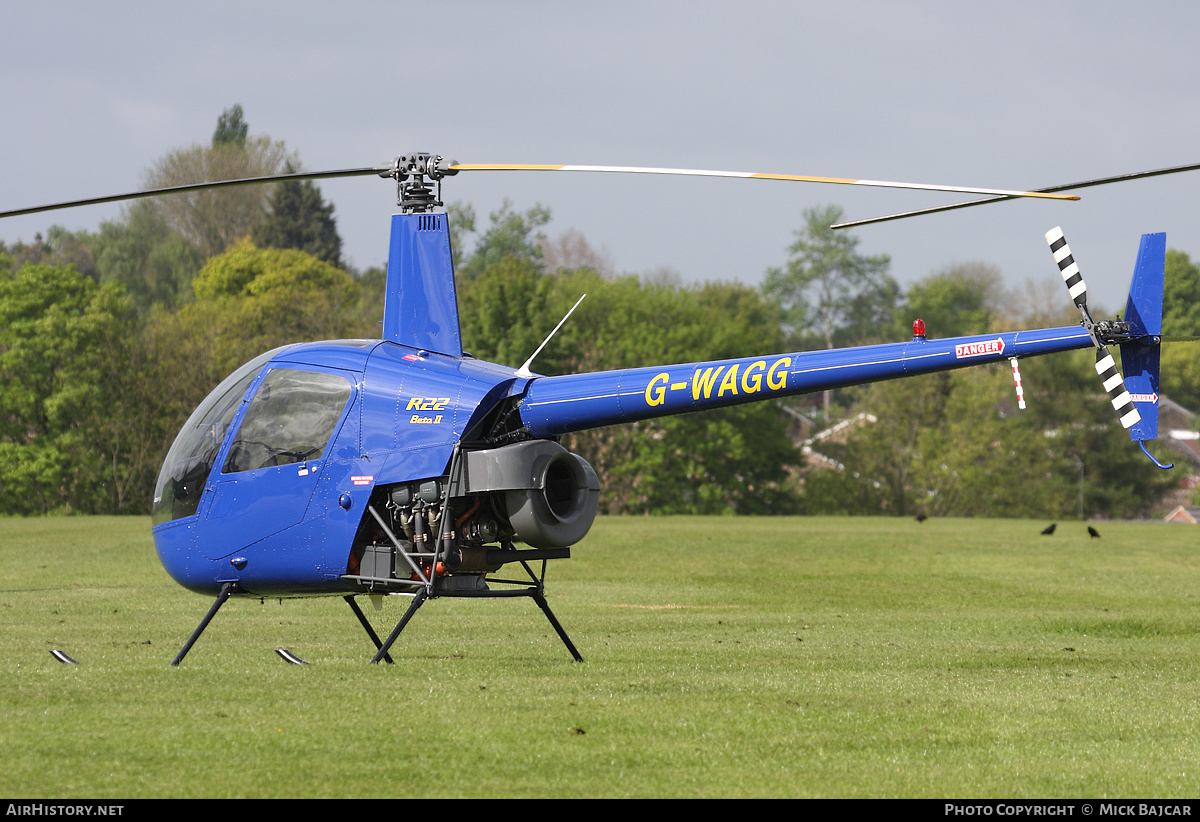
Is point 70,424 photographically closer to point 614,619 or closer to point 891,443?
point 891,443

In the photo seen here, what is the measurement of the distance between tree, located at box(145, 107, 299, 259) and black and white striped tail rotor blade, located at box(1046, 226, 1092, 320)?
9305 centimetres

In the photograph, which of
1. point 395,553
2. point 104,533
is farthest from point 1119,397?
point 104,533

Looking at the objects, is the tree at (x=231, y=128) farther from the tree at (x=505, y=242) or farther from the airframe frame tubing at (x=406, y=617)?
the airframe frame tubing at (x=406, y=617)

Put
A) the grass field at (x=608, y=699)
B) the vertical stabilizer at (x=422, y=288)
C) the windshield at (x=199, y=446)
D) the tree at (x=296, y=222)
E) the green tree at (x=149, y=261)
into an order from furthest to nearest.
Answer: the tree at (x=296, y=222) → the green tree at (x=149, y=261) → the vertical stabilizer at (x=422, y=288) → the windshield at (x=199, y=446) → the grass field at (x=608, y=699)

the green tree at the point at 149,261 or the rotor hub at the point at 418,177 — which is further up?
the green tree at the point at 149,261

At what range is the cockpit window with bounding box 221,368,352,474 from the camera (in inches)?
470

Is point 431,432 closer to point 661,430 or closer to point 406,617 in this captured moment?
point 406,617

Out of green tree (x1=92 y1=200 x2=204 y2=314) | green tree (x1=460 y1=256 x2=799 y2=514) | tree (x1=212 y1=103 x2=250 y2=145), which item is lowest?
green tree (x1=460 y1=256 x2=799 y2=514)

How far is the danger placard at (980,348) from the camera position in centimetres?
1133

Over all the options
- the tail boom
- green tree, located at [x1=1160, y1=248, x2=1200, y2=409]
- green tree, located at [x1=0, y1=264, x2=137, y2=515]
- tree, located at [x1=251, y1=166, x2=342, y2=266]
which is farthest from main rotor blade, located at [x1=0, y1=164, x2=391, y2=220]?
green tree, located at [x1=1160, y1=248, x2=1200, y2=409]

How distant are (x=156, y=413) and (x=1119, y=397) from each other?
56.0 metres

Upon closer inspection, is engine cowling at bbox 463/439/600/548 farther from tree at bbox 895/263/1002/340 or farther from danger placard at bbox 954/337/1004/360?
tree at bbox 895/263/1002/340

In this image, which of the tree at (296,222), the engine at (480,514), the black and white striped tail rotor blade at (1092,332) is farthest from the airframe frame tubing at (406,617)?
the tree at (296,222)

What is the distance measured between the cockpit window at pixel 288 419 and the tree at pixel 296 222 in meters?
89.3
